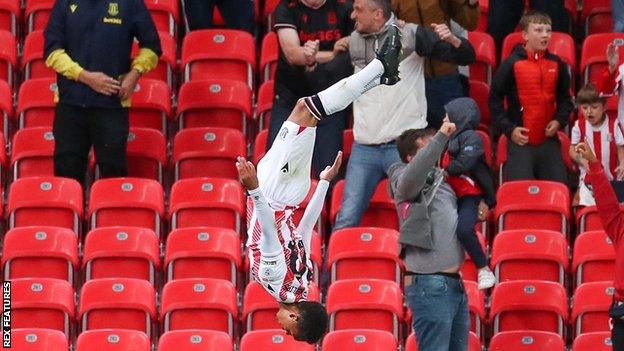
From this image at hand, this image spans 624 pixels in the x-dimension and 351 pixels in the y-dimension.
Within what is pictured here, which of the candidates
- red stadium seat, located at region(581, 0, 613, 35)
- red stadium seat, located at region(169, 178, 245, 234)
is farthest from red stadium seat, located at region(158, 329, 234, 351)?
red stadium seat, located at region(581, 0, 613, 35)

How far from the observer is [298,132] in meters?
10.4

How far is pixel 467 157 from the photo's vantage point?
11.5 meters

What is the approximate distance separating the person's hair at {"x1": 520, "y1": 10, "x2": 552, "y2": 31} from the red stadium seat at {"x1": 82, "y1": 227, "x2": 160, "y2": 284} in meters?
2.78

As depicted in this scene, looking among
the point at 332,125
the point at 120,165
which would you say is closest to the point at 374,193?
the point at 332,125

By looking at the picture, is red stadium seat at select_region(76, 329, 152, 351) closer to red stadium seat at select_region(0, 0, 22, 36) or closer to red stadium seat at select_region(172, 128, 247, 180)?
red stadium seat at select_region(172, 128, 247, 180)

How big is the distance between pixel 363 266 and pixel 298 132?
1.86m

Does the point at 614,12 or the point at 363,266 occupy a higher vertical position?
the point at 614,12

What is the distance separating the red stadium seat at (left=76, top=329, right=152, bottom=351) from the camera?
1143 centimetres

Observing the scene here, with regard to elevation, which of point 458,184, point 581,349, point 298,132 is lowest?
point 581,349

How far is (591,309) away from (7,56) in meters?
4.63

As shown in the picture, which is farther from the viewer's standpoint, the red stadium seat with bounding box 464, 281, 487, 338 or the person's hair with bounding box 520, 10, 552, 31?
the person's hair with bounding box 520, 10, 552, 31

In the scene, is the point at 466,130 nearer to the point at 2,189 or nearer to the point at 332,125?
the point at 332,125

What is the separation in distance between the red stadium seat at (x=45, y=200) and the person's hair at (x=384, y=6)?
91.0 inches

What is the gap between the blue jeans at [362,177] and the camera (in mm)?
12266
